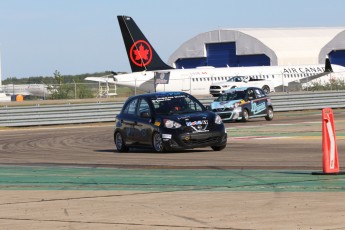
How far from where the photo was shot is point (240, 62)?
8444 cm

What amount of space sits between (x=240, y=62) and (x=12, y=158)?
2537 inches

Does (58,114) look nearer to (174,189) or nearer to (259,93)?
(259,93)

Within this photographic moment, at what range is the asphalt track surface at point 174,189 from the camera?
9.84 m

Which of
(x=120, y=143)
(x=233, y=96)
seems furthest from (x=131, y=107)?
(x=233, y=96)

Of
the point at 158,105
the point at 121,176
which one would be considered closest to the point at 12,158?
the point at 158,105

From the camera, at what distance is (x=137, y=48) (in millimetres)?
65625

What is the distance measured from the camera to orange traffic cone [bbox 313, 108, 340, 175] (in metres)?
14.1

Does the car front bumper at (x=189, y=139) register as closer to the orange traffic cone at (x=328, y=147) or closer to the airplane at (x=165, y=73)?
the orange traffic cone at (x=328, y=147)

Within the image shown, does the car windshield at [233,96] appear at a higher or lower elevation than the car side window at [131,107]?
lower

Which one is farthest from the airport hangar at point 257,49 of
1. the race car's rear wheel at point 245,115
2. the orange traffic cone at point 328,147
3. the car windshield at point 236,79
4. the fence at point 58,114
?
the orange traffic cone at point 328,147

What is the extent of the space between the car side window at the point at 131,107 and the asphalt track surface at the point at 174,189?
107cm

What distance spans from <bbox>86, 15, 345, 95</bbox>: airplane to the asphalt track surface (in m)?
42.8

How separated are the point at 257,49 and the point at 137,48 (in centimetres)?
1974

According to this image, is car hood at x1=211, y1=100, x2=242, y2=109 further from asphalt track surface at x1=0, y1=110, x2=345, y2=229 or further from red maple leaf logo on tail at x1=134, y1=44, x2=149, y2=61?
red maple leaf logo on tail at x1=134, y1=44, x2=149, y2=61
